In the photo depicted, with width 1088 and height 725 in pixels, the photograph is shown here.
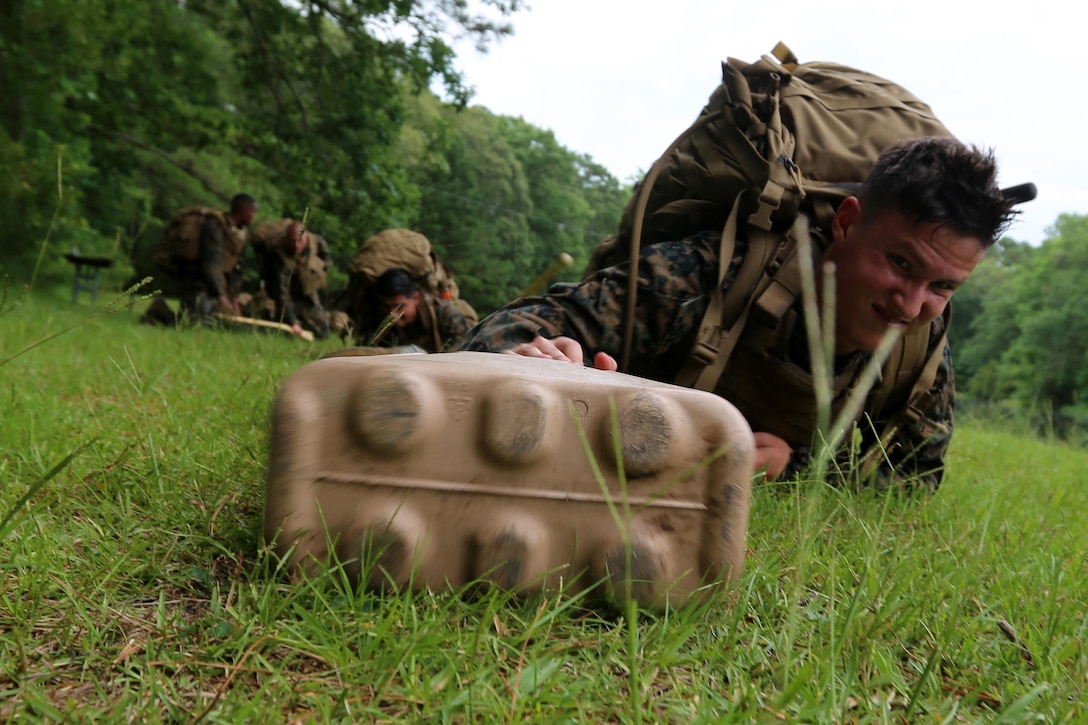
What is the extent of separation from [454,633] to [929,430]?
220 centimetres

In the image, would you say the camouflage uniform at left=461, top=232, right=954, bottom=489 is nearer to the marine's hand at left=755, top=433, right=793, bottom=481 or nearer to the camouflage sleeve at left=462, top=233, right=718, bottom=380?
the camouflage sleeve at left=462, top=233, right=718, bottom=380

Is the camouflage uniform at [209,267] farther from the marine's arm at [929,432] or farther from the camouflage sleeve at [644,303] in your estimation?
the marine's arm at [929,432]

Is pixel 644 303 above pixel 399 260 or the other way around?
above

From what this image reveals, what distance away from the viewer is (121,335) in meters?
5.16

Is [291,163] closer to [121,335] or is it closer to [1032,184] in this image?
[121,335]

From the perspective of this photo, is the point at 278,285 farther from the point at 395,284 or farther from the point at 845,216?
the point at 845,216

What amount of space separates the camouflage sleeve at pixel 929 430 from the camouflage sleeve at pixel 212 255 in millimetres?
7949

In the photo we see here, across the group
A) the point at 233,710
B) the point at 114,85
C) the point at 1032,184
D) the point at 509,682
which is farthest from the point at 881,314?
the point at 114,85

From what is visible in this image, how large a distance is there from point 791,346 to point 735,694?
164 cm

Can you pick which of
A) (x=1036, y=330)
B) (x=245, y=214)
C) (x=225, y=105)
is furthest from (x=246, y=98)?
(x=1036, y=330)

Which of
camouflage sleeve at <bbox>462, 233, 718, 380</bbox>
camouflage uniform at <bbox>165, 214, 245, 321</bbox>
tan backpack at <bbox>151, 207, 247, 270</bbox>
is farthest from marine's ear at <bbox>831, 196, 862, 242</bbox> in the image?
tan backpack at <bbox>151, 207, 247, 270</bbox>

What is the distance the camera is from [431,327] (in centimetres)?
534

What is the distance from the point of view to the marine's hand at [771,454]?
2.22 metres

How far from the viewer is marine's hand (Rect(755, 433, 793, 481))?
222 cm
